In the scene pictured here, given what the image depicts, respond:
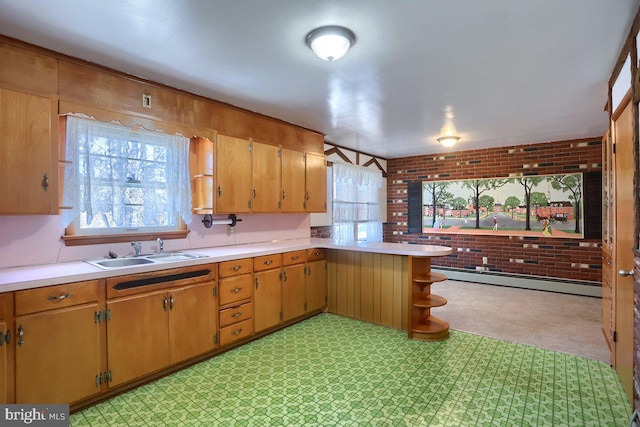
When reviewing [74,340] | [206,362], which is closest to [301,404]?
[206,362]

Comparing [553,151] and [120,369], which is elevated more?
[553,151]

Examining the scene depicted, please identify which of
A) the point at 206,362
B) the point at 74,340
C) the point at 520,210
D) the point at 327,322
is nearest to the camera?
the point at 74,340

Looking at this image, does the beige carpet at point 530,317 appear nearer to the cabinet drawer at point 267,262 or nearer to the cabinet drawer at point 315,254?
the cabinet drawer at point 315,254

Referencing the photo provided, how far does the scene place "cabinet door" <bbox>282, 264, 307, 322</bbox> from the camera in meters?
3.67

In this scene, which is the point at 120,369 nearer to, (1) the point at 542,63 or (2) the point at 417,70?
(2) the point at 417,70

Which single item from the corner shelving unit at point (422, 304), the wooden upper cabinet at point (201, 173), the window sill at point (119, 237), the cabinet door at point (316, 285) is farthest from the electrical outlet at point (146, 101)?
the corner shelving unit at point (422, 304)

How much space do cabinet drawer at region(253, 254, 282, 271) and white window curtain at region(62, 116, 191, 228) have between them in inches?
31.3

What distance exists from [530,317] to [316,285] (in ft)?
8.56

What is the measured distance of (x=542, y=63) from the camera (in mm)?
2562

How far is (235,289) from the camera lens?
3150mm

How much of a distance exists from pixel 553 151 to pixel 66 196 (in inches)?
249

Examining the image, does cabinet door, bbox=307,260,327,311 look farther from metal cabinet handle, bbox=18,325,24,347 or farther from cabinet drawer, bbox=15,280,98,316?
metal cabinet handle, bbox=18,325,24,347

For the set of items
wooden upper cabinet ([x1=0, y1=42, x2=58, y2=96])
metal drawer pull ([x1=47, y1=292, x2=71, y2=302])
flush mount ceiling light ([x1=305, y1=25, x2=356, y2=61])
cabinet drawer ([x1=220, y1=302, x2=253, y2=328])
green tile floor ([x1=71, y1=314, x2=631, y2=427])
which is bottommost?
green tile floor ([x1=71, y1=314, x2=631, y2=427])

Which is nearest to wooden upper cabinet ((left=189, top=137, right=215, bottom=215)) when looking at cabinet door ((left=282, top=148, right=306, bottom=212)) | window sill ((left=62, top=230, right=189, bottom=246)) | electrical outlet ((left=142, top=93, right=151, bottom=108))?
window sill ((left=62, top=230, right=189, bottom=246))
